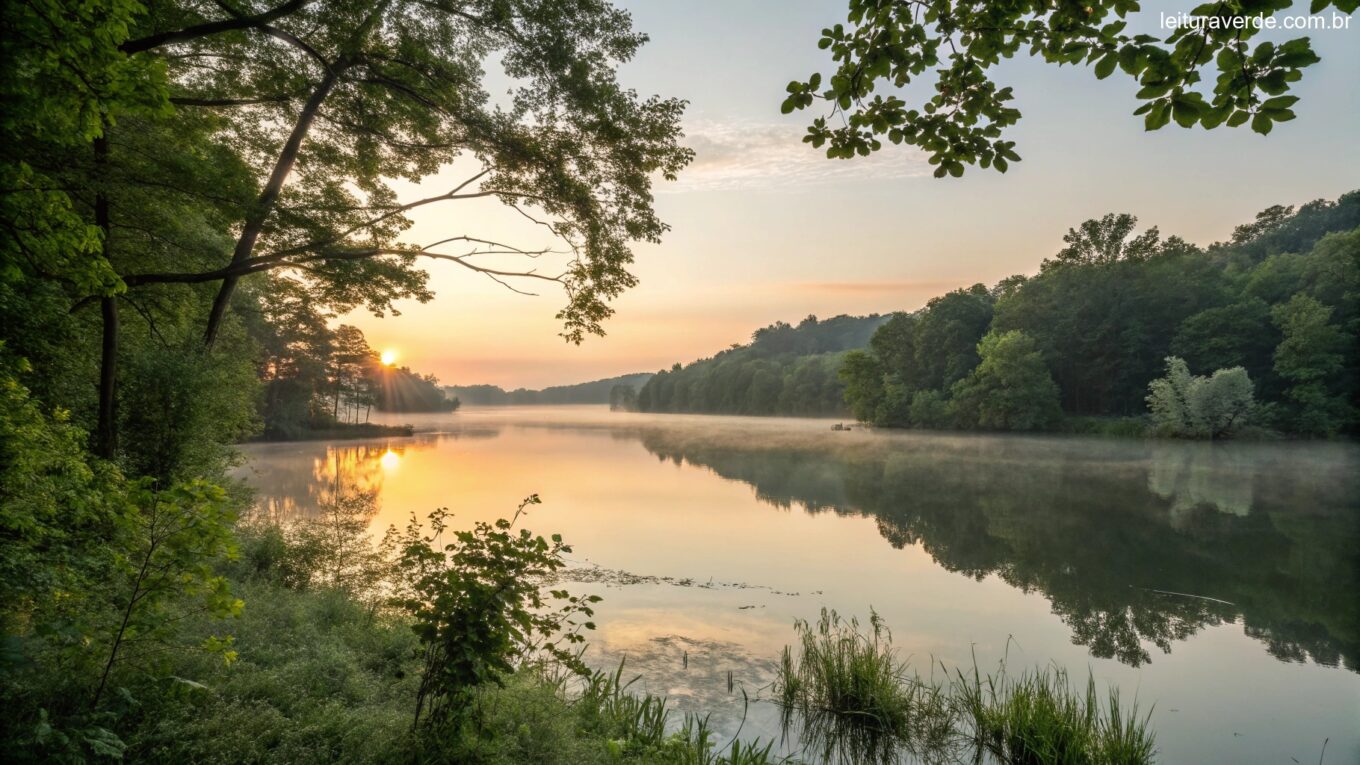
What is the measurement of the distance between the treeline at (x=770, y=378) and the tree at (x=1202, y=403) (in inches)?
1790

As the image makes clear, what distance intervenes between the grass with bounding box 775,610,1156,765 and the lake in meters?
0.57

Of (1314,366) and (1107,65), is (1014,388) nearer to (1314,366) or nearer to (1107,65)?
(1314,366)

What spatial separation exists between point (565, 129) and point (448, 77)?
218cm

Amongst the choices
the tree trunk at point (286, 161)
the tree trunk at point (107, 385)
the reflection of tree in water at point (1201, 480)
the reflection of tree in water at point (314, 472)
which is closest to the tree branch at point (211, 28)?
the tree trunk at point (286, 161)

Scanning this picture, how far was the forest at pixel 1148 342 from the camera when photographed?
44375 millimetres

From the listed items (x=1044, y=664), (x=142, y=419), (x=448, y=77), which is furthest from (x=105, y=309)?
(x=1044, y=664)

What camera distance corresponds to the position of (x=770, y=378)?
12756 cm

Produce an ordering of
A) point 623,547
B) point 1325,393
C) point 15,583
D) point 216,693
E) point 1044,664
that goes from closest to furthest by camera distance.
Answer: point 15,583, point 216,693, point 1044,664, point 623,547, point 1325,393

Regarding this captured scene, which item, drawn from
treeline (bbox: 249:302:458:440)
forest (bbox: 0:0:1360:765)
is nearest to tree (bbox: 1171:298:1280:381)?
forest (bbox: 0:0:1360:765)

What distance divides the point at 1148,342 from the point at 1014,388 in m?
15.1

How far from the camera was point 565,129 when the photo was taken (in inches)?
397

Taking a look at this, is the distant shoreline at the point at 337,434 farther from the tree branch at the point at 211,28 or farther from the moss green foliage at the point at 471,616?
the moss green foliage at the point at 471,616

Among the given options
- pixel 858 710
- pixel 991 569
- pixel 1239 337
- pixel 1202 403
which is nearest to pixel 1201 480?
pixel 991 569

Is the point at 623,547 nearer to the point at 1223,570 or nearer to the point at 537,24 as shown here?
the point at 537,24
